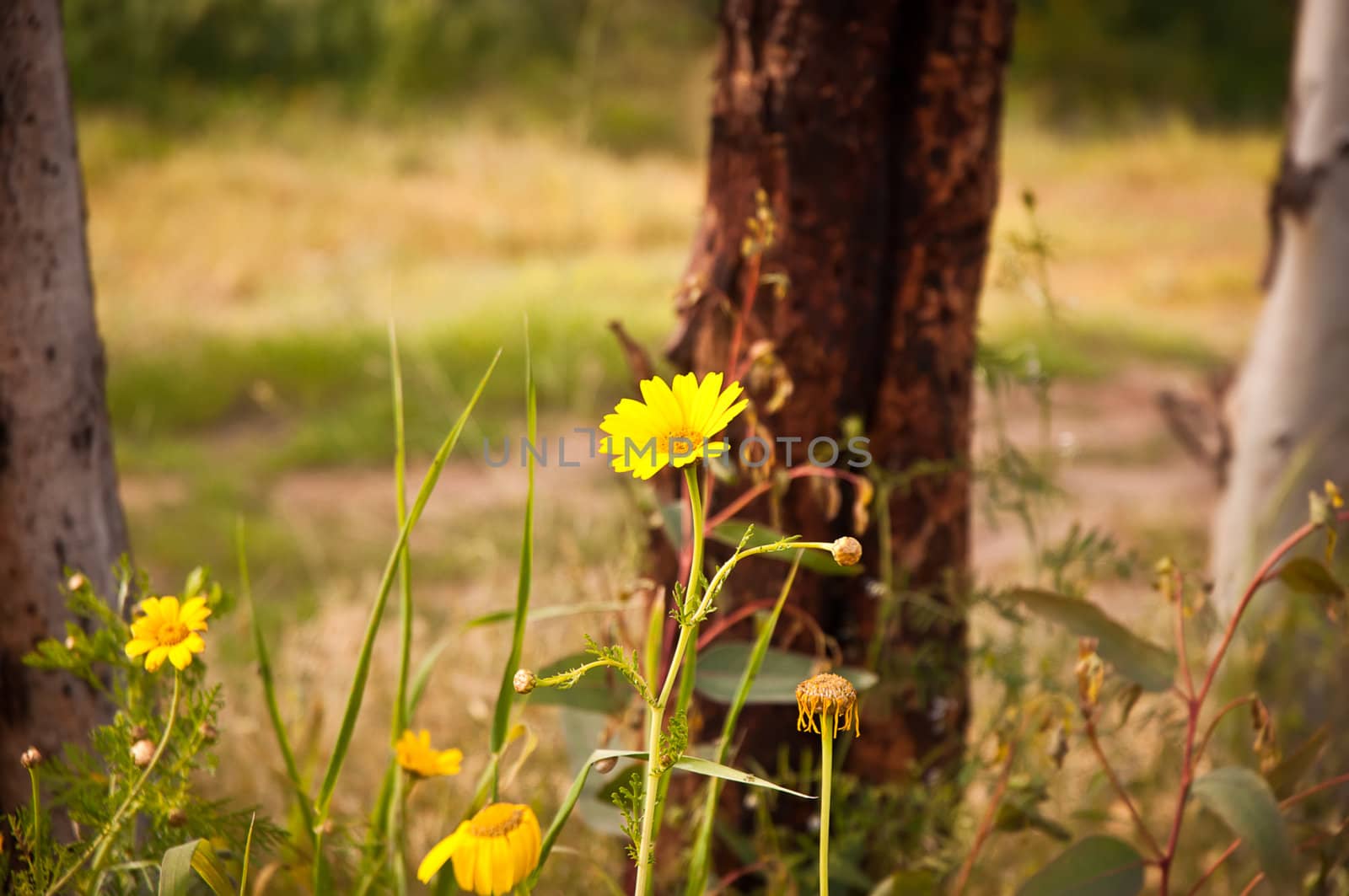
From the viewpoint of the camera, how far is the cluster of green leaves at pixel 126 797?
468mm

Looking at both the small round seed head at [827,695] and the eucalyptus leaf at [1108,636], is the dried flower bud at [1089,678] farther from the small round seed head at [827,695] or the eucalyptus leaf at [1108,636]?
the small round seed head at [827,695]

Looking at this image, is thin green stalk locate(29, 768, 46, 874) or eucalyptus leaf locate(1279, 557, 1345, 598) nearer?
thin green stalk locate(29, 768, 46, 874)

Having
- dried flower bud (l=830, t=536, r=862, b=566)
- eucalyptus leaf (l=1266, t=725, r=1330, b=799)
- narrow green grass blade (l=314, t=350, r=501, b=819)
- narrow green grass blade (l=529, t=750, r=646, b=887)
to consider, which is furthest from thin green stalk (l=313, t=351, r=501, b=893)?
eucalyptus leaf (l=1266, t=725, r=1330, b=799)

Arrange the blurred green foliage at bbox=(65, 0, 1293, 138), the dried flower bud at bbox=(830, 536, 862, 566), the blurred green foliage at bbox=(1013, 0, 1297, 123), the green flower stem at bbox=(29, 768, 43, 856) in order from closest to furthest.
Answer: the dried flower bud at bbox=(830, 536, 862, 566) → the green flower stem at bbox=(29, 768, 43, 856) → the blurred green foliage at bbox=(65, 0, 1293, 138) → the blurred green foliage at bbox=(1013, 0, 1297, 123)

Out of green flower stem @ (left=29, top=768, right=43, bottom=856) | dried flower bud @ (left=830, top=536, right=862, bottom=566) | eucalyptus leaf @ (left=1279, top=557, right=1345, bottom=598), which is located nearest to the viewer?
dried flower bud @ (left=830, top=536, right=862, bottom=566)

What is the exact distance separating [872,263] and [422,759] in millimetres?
433

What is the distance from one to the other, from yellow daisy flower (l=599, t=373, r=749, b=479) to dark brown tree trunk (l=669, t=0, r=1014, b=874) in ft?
0.94

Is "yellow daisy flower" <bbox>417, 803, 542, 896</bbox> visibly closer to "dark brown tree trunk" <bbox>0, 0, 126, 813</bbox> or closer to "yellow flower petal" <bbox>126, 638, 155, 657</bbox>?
"yellow flower petal" <bbox>126, 638, 155, 657</bbox>

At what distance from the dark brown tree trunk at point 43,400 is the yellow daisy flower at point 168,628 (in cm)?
21

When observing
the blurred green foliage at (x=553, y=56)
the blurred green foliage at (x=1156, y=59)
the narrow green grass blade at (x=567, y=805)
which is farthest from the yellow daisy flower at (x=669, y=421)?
the blurred green foliage at (x=1156, y=59)

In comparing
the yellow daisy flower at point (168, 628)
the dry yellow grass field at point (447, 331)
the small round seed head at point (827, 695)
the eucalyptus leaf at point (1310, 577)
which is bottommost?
the dry yellow grass field at point (447, 331)

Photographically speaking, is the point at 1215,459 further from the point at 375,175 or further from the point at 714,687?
the point at 375,175

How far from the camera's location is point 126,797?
47cm

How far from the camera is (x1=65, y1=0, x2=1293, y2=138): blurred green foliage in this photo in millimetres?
3848
